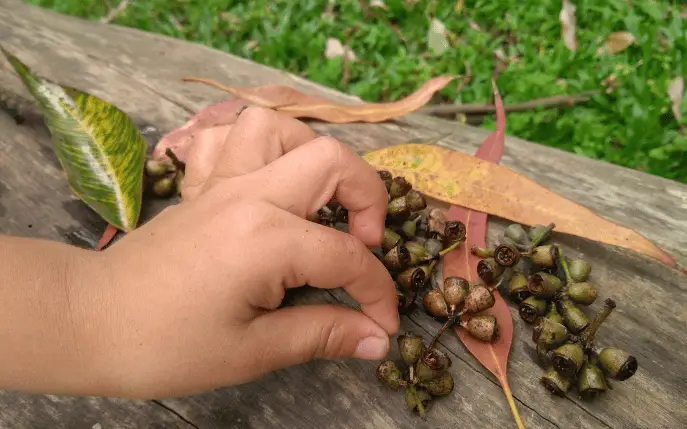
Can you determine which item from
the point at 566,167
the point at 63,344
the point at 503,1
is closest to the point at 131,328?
the point at 63,344

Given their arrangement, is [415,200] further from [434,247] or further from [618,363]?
[618,363]

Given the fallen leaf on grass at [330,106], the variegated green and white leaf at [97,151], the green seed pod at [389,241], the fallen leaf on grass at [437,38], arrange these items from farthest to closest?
the fallen leaf on grass at [437,38] < the fallen leaf on grass at [330,106] < the variegated green and white leaf at [97,151] < the green seed pod at [389,241]

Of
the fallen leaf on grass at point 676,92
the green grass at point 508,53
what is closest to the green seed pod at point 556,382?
the green grass at point 508,53

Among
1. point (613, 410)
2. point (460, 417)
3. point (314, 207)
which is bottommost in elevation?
point (460, 417)

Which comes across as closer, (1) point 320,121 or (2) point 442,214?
(2) point 442,214

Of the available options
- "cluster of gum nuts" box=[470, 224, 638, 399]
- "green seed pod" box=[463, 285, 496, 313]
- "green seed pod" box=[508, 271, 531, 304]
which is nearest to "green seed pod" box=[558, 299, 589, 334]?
"cluster of gum nuts" box=[470, 224, 638, 399]

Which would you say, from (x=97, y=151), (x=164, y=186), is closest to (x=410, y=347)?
(x=164, y=186)

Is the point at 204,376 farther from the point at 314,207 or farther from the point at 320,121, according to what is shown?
the point at 320,121

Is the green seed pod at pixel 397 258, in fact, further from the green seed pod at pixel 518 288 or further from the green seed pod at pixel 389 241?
the green seed pod at pixel 518 288
